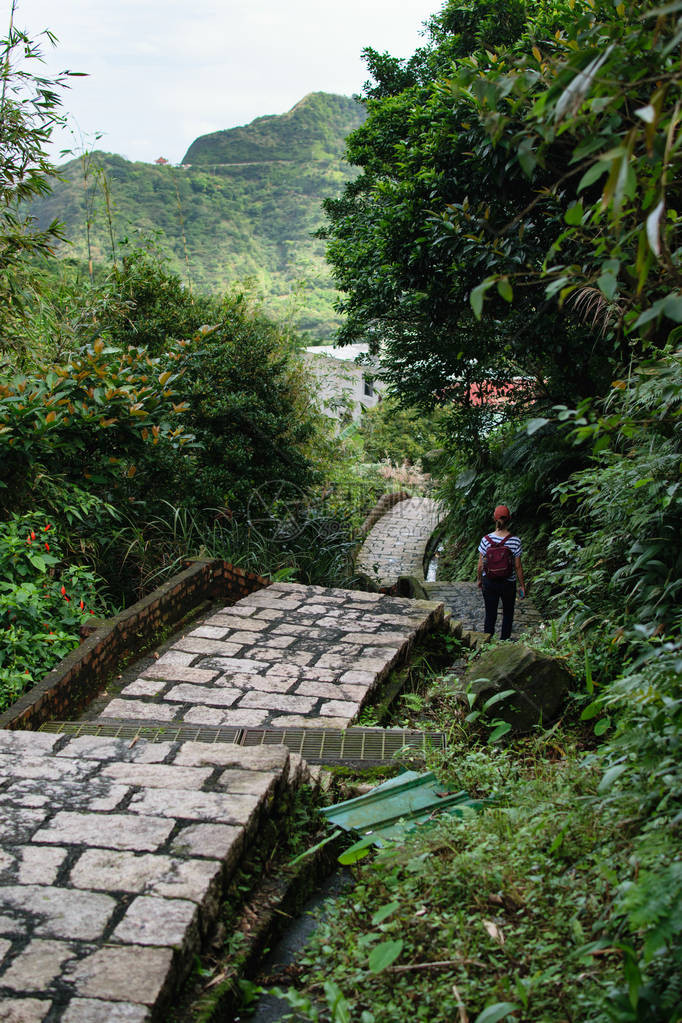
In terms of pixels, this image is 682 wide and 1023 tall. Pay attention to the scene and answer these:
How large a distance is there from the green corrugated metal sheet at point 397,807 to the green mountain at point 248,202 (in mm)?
23654

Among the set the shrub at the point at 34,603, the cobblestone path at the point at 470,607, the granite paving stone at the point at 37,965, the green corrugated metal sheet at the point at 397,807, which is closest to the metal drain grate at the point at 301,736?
the green corrugated metal sheet at the point at 397,807

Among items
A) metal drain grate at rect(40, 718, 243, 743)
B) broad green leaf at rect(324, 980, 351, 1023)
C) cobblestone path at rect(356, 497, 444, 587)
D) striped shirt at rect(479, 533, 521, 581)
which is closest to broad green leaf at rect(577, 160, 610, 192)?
broad green leaf at rect(324, 980, 351, 1023)

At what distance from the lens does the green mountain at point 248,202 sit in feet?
107

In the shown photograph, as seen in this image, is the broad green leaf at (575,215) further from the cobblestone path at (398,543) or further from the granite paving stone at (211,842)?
the cobblestone path at (398,543)

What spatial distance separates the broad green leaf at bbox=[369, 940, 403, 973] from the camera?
6.23 feet

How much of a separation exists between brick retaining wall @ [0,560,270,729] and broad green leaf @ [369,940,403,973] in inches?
95.5

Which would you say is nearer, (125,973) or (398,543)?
(125,973)

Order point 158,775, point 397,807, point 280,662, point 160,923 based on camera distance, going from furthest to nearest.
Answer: point 280,662, point 397,807, point 158,775, point 160,923

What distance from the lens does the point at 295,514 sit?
905 centimetres

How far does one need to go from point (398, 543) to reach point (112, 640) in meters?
9.64

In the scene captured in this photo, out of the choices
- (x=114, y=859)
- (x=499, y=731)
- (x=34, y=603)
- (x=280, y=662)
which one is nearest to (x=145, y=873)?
(x=114, y=859)

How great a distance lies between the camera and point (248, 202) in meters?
43.9

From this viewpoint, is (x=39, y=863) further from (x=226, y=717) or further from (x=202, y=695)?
(x=202, y=695)

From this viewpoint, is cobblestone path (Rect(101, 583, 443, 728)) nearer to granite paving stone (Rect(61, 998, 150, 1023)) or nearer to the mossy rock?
granite paving stone (Rect(61, 998, 150, 1023))
